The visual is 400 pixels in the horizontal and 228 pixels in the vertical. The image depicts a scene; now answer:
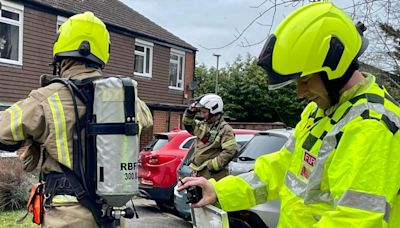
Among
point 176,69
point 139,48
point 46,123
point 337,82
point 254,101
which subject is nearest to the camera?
point 337,82

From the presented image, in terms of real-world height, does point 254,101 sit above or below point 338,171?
above

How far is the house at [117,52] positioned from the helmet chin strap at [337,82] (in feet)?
32.9

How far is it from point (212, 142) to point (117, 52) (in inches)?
498

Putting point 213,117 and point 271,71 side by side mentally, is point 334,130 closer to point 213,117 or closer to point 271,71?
point 271,71

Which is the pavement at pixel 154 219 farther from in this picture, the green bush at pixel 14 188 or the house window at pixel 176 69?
the house window at pixel 176 69

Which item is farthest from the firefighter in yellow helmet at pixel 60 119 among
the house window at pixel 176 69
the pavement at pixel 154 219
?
the house window at pixel 176 69

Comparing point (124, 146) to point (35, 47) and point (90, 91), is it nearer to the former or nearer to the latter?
point (90, 91)

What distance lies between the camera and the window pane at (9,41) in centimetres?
1426

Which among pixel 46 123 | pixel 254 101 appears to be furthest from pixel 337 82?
pixel 254 101

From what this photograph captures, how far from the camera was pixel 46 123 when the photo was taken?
284 centimetres

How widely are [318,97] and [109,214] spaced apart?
1736mm

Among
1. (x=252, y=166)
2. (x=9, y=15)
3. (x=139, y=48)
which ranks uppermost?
(x=9, y=15)

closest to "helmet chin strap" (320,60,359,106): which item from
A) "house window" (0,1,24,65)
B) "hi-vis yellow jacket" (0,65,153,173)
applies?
"hi-vis yellow jacket" (0,65,153,173)

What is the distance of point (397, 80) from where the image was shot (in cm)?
569
